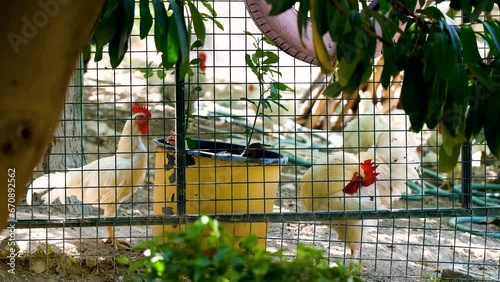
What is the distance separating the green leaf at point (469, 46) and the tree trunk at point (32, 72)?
38.8 inches

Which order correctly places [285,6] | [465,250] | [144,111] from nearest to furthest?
[285,6] < [144,111] < [465,250]

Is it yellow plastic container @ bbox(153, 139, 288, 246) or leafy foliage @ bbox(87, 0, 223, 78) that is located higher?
leafy foliage @ bbox(87, 0, 223, 78)

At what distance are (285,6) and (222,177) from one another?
7.92 ft

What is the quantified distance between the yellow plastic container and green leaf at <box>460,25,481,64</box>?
1.91m

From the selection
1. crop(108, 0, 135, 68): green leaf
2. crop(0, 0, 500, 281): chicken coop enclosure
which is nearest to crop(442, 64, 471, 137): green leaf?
crop(108, 0, 135, 68): green leaf

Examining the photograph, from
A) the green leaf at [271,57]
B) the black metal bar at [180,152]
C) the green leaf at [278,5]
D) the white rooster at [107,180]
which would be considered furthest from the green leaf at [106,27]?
the white rooster at [107,180]

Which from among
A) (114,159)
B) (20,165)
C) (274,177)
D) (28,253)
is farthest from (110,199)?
(20,165)

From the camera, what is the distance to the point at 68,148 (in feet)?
16.5

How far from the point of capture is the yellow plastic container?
3.82m

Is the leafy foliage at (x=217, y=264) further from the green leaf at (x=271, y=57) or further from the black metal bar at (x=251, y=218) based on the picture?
the green leaf at (x=271, y=57)

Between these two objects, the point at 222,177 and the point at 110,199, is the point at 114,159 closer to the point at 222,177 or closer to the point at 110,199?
the point at 110,199

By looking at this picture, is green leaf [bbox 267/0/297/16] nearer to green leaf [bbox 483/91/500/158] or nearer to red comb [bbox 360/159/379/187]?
green leaf [bbox 483/91/500/158]

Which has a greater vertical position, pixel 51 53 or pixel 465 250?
pixel 51 53

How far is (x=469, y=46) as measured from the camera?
6.41ft
